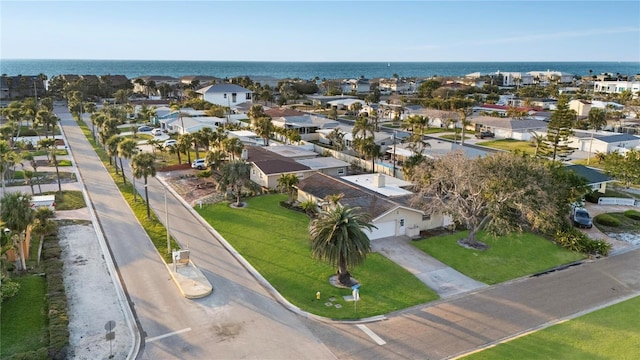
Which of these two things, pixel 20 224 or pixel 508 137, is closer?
pixel 20 224

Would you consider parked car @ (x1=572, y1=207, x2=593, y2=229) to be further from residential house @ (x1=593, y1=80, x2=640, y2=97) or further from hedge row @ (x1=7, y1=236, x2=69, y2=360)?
residential house @ (x1=593, y1=80, x2=640, y2=97)

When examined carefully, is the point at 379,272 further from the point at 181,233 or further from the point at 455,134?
the point at 455,134

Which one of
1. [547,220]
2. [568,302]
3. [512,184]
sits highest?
[512,184]

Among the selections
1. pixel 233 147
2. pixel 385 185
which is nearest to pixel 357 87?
pixel 233 147

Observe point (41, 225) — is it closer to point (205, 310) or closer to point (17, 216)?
point (17, 216)

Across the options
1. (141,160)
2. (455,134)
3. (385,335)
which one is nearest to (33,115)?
(141,160)

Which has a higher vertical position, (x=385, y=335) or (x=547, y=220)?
(x=547, y=220)
